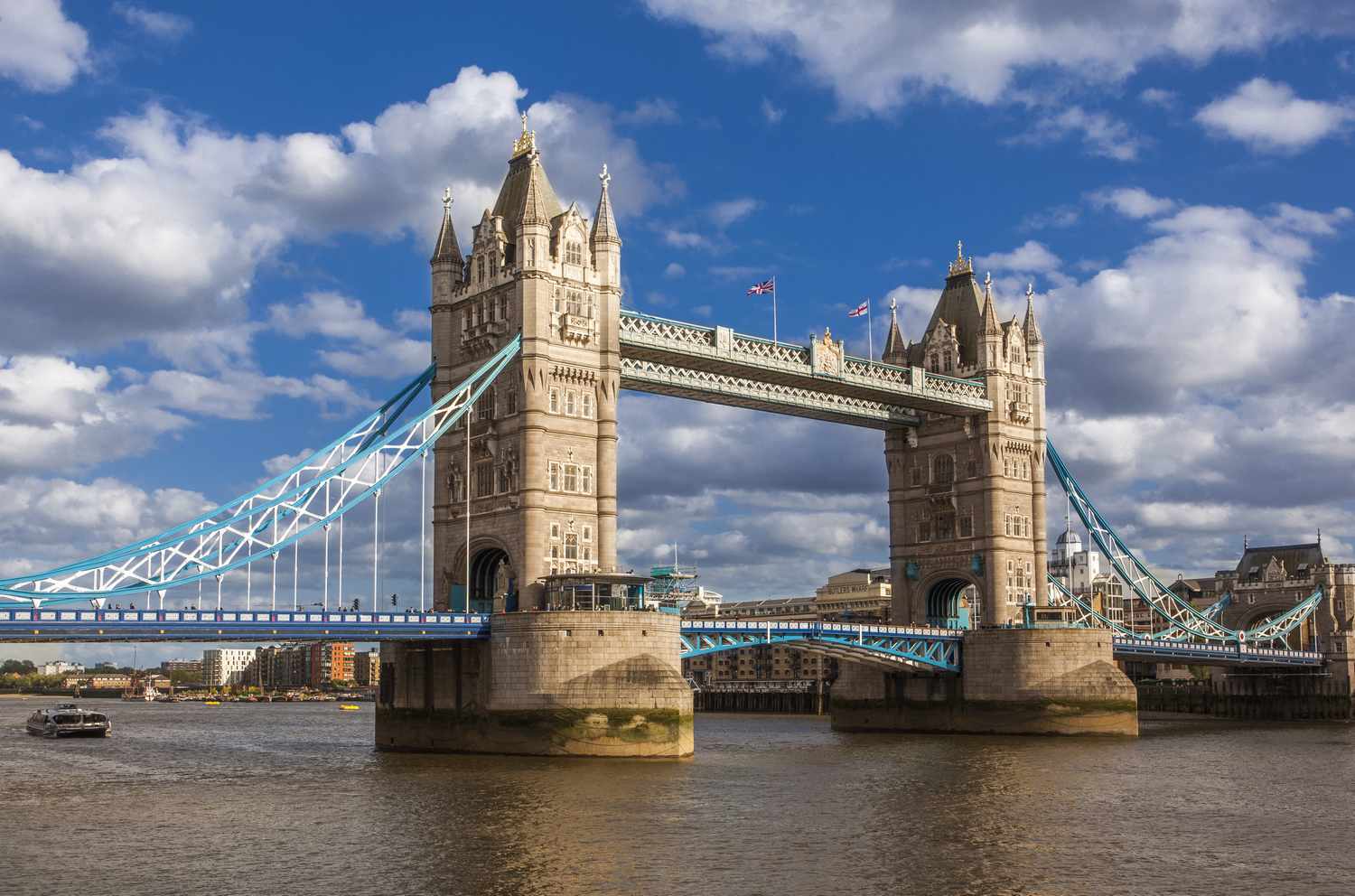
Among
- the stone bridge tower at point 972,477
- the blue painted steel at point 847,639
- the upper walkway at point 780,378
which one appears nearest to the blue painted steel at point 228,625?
the blue painted steel at point 847,639

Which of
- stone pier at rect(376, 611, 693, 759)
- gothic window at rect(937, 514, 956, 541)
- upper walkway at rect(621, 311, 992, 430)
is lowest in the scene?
stone pier at rect(376, 611, 693, 759)

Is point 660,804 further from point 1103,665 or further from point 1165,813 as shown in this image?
point 1103,665

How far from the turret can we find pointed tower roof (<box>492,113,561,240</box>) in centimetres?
227

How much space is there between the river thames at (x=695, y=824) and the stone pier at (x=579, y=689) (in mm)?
1742

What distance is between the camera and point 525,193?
2913 inches

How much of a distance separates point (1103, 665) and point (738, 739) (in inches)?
837

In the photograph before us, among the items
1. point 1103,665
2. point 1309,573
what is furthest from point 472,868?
point 1309,573

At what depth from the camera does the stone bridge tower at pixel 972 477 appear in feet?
311

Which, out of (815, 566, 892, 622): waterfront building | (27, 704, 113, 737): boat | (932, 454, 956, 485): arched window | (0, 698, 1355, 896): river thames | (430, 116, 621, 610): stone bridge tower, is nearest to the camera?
(0, 698, 1355, 896): river thames

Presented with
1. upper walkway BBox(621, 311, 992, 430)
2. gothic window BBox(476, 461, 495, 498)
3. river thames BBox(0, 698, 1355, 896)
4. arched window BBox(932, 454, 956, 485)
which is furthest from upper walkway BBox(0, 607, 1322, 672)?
upper walkway BBox(621, 311, 992, 430)

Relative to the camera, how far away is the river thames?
111 ft

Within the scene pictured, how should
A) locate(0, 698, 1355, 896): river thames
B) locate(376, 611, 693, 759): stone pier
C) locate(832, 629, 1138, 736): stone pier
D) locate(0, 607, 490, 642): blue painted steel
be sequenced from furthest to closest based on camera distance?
locate(832, 629, 1138, 736): stone pier
locate(376, 611, 693, 759): stone pier
locate(0, 607, 490, 642): blue painted steel
locate(0, 698, 1355, 896): river thames

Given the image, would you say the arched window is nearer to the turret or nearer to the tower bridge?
the tower bridge

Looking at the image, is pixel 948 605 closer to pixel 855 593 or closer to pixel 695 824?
pixel 695 824
